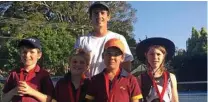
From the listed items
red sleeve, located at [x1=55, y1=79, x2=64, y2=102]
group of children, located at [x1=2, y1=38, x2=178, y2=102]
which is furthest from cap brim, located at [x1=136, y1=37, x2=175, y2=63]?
red sleeve, located at [x1=55, y1=79, x2=64, y2=102]

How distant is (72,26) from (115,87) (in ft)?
79.1

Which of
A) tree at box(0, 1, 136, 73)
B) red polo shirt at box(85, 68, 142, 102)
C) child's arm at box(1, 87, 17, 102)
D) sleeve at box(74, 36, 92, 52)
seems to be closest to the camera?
red polo shirt at box(85, 68, 142, 102)

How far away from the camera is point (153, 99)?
3.38m

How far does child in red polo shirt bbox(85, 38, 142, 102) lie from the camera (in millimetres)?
3117

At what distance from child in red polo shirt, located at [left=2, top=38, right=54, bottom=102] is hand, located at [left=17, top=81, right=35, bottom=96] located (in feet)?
0.08

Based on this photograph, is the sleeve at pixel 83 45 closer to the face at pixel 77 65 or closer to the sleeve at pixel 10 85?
the face at pixel 77 65

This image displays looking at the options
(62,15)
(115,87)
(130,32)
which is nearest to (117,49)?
(115,87)

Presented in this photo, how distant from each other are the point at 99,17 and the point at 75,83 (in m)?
0.64

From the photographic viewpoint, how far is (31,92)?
10.6 ft

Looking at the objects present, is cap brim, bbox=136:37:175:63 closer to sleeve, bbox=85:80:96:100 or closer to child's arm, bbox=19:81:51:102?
sleeve, bbox=85:80:96:100

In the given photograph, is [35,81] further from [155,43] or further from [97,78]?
[155,43]

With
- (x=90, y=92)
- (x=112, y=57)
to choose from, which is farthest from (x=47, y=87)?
(x=112, y=57)

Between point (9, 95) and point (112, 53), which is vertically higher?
point (112, 53)

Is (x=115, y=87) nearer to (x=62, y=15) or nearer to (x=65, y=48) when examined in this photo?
(x=65, y=48)
